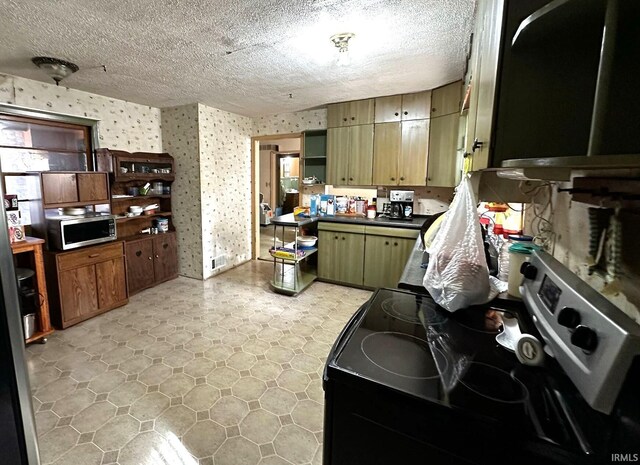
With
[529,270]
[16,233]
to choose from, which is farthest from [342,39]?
[16,233]

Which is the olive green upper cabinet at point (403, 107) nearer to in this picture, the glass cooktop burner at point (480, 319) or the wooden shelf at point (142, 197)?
the glass cooktop burner at point (480, 319)

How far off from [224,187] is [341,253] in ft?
6.85

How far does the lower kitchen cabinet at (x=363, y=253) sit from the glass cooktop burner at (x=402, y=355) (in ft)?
8.65

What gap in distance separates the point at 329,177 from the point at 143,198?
262 cm

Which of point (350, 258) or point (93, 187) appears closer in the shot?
point (93, 187)

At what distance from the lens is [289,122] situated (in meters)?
4.56

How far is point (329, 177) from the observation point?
4184mm

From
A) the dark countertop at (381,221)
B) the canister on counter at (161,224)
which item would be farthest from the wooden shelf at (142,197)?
the dark countertop at (381,221)

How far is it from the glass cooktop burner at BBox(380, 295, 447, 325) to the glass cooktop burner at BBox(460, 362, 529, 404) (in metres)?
0.29

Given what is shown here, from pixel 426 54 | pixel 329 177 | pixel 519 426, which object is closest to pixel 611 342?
pixel 519 426

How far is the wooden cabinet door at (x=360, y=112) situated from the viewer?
3.80m

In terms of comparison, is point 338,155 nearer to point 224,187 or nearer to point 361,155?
point 361,155

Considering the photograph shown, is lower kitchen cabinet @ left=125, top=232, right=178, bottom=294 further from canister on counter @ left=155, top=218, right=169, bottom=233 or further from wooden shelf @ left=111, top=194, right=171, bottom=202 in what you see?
wooden shelf @ left=111, top=194, right=171, bottom=202

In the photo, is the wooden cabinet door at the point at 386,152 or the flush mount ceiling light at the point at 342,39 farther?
the wooden cabinet door at the point at 386,152
